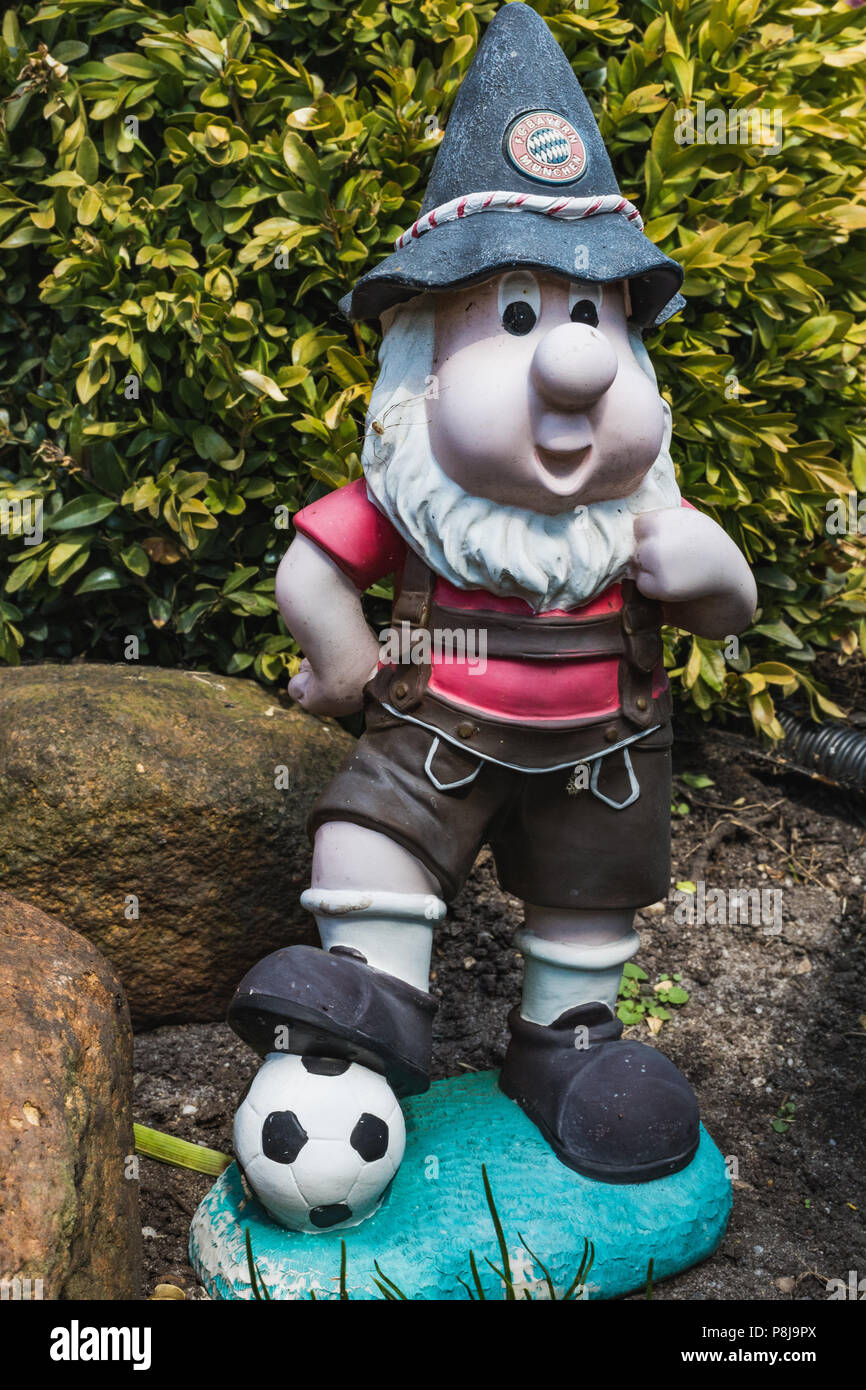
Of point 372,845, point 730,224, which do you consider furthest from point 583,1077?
point 730,224

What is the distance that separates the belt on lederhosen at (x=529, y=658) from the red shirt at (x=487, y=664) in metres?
0.01

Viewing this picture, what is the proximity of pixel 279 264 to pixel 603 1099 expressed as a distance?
75.5 inches

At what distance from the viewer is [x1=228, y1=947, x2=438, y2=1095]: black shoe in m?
2.13

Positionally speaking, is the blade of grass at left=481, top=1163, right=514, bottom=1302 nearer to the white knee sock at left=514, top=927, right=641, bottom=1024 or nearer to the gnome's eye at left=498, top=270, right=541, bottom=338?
the white knee sock at left=514, top=927, right=641, bottom=1024

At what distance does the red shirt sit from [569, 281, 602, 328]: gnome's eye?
461mm

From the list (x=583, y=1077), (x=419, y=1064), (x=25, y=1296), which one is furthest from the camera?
(x=583, y=1077)

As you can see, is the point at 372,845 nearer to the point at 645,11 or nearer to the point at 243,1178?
the point at 243,1178

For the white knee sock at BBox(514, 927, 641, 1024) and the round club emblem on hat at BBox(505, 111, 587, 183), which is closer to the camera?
the round club emblem on hat at BBox(505, 111, 587, 183)

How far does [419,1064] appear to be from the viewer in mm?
2244

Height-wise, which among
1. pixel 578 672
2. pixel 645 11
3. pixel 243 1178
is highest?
pixel 645 11

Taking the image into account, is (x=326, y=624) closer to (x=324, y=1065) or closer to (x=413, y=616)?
(x=413, y=616)

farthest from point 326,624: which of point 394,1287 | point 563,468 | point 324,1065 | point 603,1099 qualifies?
point 394,1287

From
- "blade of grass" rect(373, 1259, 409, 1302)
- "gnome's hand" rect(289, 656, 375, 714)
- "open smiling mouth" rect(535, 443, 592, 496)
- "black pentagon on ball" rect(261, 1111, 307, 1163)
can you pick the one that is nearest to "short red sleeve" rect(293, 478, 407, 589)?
"gnome's hand" rect(289, 656, 375, 714)

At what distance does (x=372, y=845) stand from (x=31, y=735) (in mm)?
905
